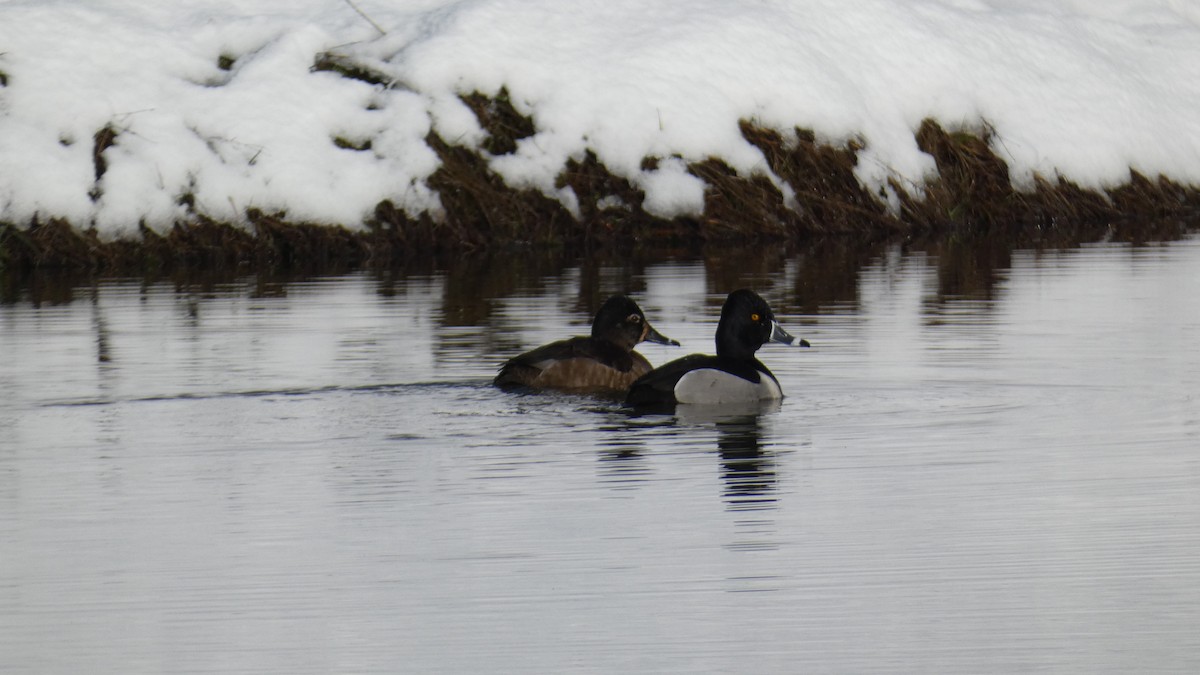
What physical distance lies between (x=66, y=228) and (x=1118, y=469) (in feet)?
39.9

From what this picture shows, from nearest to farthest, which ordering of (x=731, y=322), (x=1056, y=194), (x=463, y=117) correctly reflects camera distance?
1. (x=731, y=322)
2. (x=463, y=117)
3. (x=1056, y=194)

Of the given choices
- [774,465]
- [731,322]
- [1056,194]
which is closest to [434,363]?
[731,322]

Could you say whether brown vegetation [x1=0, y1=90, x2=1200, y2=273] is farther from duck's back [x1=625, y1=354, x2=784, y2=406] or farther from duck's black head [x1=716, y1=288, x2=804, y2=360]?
duck's back [x1=625, y1=354, x2=784, y2=406]

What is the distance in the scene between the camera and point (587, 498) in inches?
294

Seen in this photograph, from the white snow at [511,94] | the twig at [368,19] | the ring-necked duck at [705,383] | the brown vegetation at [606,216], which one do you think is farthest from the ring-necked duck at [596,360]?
the twig at [368,19]

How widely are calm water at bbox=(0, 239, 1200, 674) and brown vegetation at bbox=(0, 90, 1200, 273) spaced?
4.36 metres

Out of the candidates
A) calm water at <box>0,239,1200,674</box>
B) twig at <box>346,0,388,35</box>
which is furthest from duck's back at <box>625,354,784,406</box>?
twig at <box>346,0,388,35</box>

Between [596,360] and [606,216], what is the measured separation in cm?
886

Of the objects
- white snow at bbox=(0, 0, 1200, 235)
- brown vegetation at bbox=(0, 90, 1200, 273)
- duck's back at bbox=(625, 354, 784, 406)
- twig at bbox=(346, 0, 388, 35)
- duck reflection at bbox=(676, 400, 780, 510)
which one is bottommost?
duck reflection at bbox=(676, 400, 780, 510)

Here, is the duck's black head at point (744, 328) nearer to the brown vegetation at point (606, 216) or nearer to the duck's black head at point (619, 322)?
the duck's black head at point (619, 322)

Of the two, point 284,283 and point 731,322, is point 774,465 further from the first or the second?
point 284,283

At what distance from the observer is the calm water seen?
545 cm

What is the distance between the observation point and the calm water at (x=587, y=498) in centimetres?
545

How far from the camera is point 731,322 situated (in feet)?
36.7
